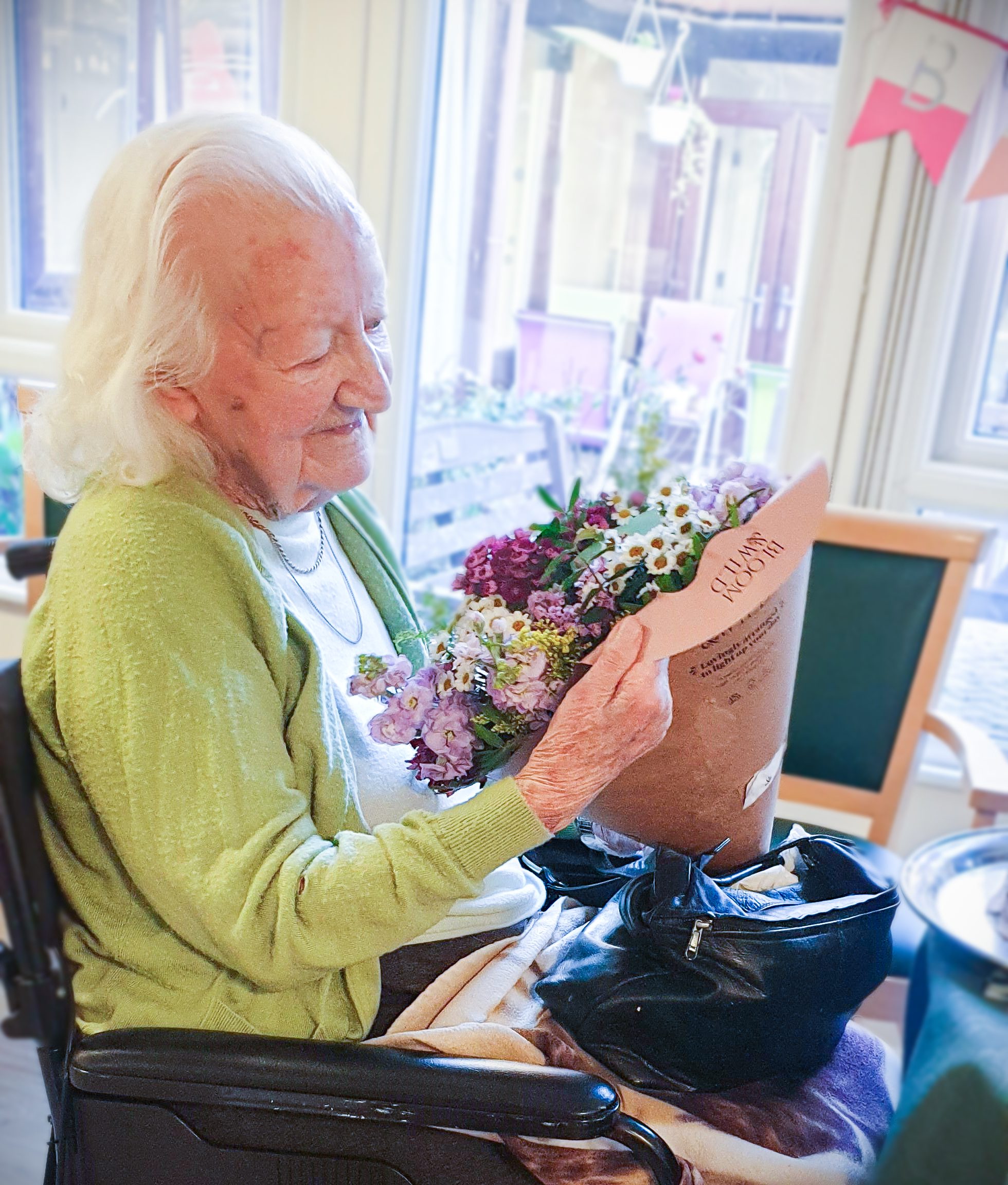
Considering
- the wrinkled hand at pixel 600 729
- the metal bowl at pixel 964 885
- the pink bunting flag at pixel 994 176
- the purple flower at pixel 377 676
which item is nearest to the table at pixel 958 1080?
the metal bowl at pixel 964 885

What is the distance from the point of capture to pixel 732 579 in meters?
0.98

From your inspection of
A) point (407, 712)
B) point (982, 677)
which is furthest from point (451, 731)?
point (982, 677)

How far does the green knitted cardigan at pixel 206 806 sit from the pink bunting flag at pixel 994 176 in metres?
1.83

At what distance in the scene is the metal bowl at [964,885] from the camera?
804mm

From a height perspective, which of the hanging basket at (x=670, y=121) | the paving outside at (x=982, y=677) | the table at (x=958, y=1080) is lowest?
the paving outside at (x=982, y=677)

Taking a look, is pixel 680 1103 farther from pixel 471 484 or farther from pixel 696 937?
pixel 471 484

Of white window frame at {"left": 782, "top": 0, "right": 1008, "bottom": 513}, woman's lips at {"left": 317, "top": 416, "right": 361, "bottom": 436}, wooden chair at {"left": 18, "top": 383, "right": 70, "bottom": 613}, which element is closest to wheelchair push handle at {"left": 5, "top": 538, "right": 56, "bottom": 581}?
wooden chair at {"left": 18, "top": 383, "right": 70, "bottom": 613}

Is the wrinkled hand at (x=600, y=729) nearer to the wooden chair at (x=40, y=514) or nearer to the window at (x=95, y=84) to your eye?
the wooden chair at (x=40, y=514)

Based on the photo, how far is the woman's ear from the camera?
1084mm

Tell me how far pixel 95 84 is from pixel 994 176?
87.2 inches

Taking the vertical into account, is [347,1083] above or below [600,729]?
below

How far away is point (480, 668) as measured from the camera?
3.30 feet

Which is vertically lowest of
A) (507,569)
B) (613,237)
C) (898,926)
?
(898,926)

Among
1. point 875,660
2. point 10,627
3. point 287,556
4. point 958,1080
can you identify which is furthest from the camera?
point 10,627
